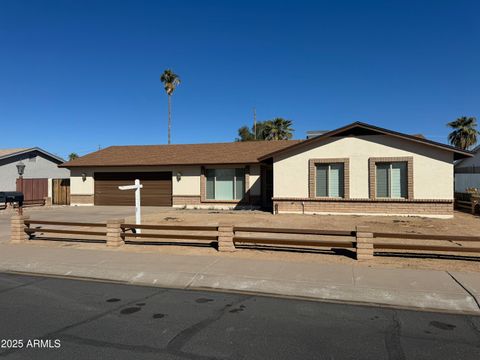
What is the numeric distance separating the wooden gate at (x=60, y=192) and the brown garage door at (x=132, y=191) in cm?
342

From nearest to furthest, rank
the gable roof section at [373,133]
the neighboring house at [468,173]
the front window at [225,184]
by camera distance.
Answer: the gable roof section at [373,133]
the front window at [225,184]
the neighboring house at [468,173]

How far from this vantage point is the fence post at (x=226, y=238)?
9852 mm

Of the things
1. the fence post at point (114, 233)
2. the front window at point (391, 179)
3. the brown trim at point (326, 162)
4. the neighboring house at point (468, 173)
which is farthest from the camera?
the neighboring house at point (468, 173)

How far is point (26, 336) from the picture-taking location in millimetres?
4656

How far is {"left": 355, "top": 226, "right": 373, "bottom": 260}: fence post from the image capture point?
28.9 feet

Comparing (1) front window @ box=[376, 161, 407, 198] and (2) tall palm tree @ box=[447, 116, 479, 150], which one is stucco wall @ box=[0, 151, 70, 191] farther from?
(2) tall palm tree @ box=[447, 116, 479, 150]

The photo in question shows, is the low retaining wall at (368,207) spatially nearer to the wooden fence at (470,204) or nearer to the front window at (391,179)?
the front window at (391,179)

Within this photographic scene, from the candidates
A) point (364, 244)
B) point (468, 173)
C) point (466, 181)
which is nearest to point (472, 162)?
point (468, 173)

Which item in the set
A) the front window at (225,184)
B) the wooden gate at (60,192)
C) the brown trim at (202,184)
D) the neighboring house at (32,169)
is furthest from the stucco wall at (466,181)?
the neighboring house at (32,169)

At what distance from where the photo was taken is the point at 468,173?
3528cm

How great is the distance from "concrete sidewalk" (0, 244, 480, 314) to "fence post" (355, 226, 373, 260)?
1.27ft

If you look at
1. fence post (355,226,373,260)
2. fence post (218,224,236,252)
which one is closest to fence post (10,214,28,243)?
fence post (218,224,236,252)

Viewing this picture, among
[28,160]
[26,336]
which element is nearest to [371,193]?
[26,336]

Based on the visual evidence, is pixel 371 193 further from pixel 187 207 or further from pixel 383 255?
pixel 187 207
